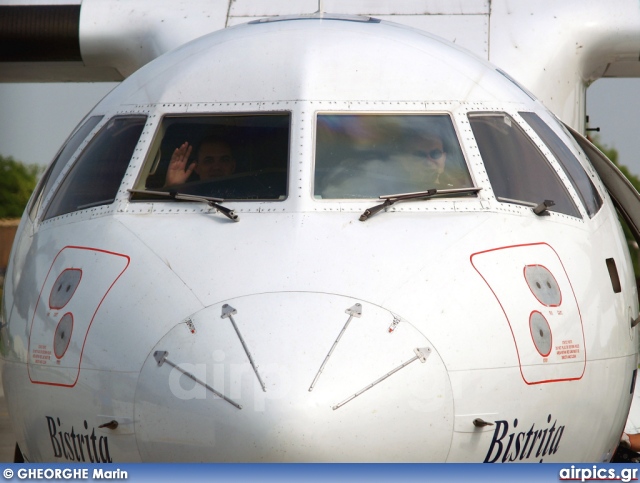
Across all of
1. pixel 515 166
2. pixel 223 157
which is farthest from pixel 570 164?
pixel 223 157

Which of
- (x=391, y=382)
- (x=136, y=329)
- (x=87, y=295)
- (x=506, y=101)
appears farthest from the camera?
(x=506, y=101)

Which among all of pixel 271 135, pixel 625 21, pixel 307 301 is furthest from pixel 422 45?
pixel 625 21

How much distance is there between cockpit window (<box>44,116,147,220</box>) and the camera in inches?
206

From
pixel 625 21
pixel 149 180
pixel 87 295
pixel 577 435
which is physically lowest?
pixel 577 435

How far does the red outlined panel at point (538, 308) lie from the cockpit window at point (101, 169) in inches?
71.9

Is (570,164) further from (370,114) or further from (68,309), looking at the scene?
(68,309)

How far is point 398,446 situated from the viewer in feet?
13.3

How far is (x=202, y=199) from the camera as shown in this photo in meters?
4.91

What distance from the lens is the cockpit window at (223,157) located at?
500 cm

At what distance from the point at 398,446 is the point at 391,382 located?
0.25m

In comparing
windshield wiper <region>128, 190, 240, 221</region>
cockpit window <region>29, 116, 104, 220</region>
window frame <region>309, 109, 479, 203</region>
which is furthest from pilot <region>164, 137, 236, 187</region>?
cockpit window <region>29, 116, 104, 220</region>

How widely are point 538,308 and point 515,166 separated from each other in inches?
35.3

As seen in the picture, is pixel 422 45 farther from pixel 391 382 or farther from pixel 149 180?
pixel 391 382

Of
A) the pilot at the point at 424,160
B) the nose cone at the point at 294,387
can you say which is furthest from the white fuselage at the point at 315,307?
the pilot at the point at 424,160
